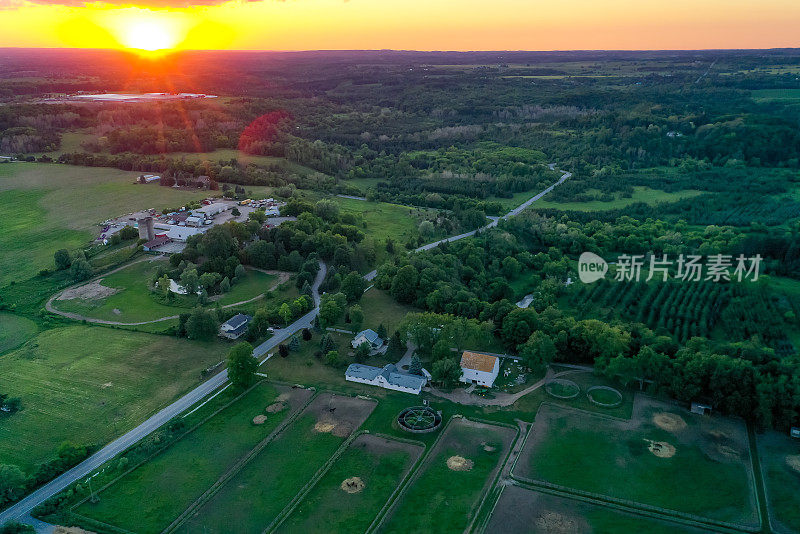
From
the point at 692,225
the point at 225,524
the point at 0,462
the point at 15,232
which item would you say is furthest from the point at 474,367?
the point at 15,232

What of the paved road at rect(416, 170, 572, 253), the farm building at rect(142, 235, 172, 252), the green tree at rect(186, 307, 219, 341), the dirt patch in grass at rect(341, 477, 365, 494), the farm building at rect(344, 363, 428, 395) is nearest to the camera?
the dirt patch in grass at rect(341, 477, 365, 494)

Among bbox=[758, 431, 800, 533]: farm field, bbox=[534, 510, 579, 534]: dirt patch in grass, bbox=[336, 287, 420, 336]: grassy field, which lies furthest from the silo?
bbox=[758, 431, 800, 533]: farm field

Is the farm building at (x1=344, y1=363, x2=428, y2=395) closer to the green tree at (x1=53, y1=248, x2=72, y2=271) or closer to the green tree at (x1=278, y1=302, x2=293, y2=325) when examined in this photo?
the green tree at (x1=278, y1=302, x2=293, y2=325)

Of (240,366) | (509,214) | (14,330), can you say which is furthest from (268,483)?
(509,214)

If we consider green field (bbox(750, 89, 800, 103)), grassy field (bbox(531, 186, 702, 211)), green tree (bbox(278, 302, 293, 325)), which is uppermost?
green field (bbox(750, 89, 800, 103))

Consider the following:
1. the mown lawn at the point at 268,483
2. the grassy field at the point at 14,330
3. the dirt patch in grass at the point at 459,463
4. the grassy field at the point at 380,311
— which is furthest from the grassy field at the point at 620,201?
the grassy field at the point at 14,330

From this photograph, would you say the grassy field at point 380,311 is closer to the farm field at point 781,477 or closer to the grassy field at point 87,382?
the grassy field at point 87,382

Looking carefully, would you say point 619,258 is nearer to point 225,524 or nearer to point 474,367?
point 474,367
